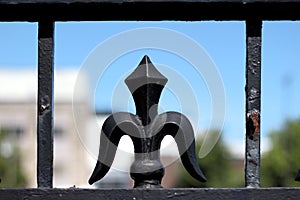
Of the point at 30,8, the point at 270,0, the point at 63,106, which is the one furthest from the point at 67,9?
the point at 63,106

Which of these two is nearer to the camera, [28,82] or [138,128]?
[138,128]

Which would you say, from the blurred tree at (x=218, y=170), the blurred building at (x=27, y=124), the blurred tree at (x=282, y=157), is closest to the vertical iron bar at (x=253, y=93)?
the blurred tree at (x=282, y=157)

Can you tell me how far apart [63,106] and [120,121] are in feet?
92.8

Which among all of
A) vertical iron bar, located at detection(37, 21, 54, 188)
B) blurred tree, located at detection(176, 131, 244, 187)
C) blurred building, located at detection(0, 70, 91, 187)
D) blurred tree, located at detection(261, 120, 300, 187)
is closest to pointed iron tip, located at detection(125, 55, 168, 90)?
vertical iron bar, located at detection(37, 21, 54, 188)

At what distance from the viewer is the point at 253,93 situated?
1093 mm

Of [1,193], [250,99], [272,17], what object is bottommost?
[1,193]

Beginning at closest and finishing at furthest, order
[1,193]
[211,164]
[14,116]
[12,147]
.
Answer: [1,193], [211,164], [12,147], [14,116]

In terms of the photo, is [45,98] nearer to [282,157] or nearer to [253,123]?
[253,123]

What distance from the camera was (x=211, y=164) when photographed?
25766 millimetres

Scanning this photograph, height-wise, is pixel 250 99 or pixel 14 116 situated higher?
pixel 14 116

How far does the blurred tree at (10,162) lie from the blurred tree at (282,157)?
750cm

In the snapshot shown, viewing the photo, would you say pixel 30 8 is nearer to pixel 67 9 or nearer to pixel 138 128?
pixel 67 9

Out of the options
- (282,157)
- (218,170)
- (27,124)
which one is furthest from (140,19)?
(27,124)

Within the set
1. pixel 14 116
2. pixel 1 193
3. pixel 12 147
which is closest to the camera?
pixel 1 193
